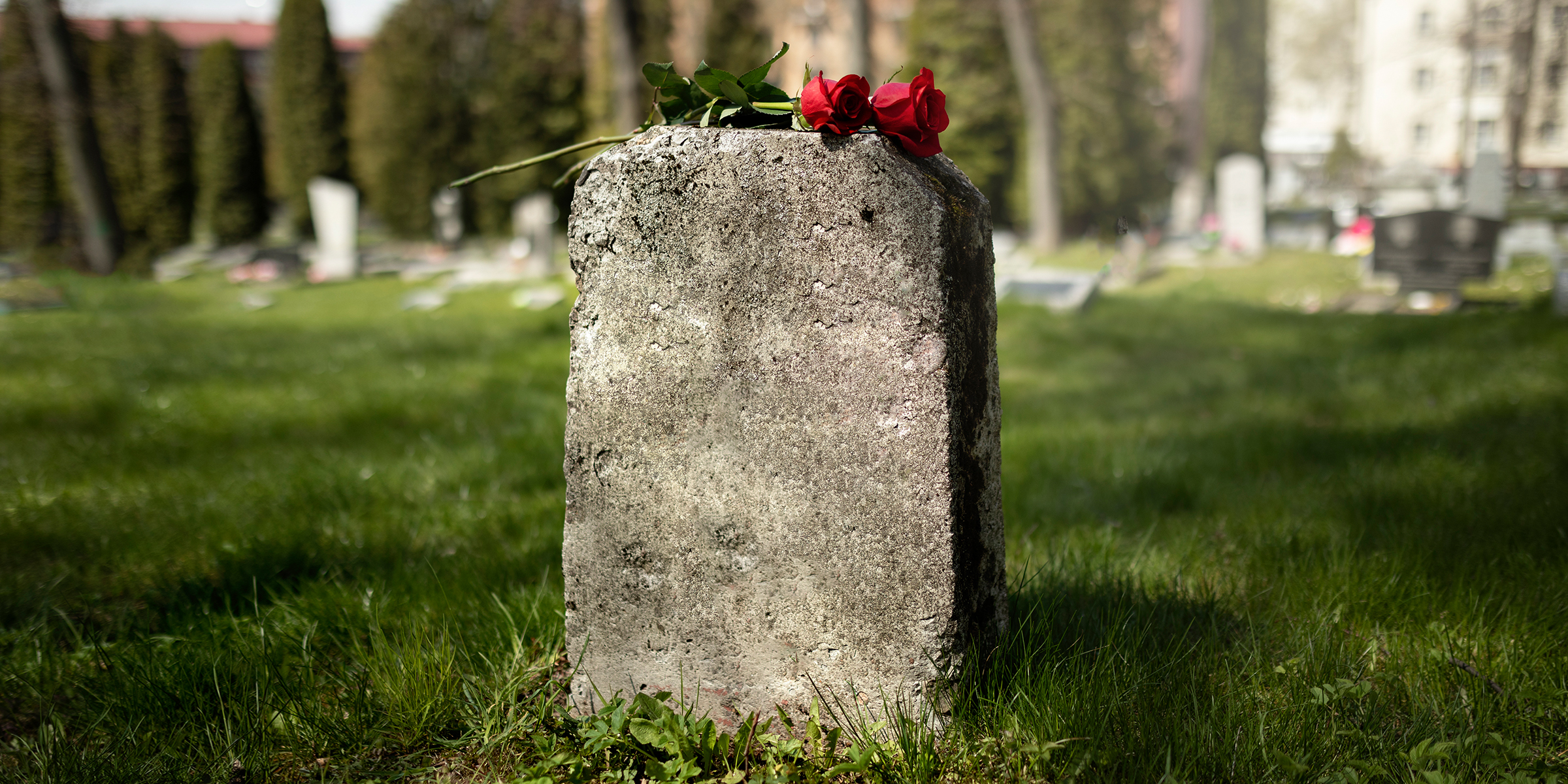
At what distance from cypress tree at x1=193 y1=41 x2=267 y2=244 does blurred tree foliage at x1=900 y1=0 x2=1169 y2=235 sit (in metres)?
14.0

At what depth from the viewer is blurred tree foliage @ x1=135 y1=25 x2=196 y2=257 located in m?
18.2

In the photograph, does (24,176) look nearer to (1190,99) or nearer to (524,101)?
(524,101)

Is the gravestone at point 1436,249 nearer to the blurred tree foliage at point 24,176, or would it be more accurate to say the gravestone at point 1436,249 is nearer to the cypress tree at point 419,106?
the cypress tree at point 419,106

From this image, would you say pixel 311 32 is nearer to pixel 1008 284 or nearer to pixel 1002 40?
pixel 1002 40

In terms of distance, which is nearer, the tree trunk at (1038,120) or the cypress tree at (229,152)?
the tree trunk at (1038,120)

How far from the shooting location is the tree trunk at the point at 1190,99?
68.1 ft

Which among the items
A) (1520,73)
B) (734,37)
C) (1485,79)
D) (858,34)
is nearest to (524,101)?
(734,37)

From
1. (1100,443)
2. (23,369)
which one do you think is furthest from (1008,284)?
(23,369)

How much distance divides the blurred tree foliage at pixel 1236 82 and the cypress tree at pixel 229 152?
2447 centimetres

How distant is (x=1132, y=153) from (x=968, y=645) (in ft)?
74.8

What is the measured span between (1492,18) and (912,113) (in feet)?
76.8

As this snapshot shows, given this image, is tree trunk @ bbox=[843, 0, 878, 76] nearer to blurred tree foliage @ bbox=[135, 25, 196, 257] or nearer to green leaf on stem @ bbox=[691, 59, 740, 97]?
green leaf on stem @ bbox=[691, 59, 740, 97]

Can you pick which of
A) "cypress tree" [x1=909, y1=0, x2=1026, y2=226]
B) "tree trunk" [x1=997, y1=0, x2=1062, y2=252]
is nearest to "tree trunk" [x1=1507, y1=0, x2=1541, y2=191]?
"cypress tree" [x1=909, y1=0, x2=1026, y2=226]

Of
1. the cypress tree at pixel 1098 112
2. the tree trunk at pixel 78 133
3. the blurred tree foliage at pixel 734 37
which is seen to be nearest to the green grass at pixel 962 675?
the tree trunk at pixel 78 133
